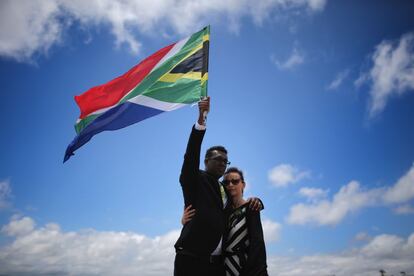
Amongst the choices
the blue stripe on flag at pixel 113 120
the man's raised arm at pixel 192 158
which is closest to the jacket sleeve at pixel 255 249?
the man's raised arm at pixel 192 158

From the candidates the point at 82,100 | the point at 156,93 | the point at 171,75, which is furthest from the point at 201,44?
the point at 82,100

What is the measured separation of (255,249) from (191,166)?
4.98 ft

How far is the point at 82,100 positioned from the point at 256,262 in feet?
22.0

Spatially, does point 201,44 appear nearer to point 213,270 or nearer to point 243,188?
point 243,188

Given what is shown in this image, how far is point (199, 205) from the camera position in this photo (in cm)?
469

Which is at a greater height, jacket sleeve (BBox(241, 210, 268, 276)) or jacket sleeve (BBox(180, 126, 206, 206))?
jacket sleeve (BBox(180, 126, 206, 206))

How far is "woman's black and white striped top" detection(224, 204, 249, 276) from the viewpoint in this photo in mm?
4586

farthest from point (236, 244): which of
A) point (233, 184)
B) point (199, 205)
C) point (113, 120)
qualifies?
point (113, 120)

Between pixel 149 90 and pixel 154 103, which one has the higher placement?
pixel 149 90

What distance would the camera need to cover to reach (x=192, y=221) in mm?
4582

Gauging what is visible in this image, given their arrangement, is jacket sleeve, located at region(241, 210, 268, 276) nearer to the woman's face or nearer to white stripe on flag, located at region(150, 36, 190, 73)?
the woman's face

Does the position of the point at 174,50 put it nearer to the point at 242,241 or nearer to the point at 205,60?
the point at 205,60

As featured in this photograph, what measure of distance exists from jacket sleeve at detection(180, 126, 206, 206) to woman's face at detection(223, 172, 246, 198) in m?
0.80

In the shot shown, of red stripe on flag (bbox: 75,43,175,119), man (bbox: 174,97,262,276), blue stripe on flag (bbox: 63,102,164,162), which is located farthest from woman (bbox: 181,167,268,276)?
red stripe on flag (bbox: 75,43,175,119)
